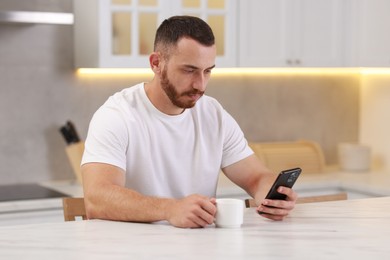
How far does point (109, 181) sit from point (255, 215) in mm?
462

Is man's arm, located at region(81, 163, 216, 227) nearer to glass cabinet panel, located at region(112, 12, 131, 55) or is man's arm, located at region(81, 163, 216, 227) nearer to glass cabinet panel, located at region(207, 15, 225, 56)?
glass cabinet panel, located at region(112, 12, 131, 55)

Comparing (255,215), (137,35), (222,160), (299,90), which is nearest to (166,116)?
(222,160)

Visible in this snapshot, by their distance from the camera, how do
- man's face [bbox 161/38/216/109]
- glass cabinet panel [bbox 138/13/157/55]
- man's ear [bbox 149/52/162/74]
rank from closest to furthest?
man's face [bbox 161/38/216/109]
man's ear [bbox 149/52/162/74]
glass cabinet panel [bbox 138/13/157/55]

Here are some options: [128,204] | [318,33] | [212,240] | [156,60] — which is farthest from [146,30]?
[212,240]

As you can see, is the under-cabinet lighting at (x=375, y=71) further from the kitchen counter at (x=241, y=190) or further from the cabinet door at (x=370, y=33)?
the kitchen counter at (x=241, y=190)

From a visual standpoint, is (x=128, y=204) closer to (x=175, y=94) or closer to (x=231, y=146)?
(x=175, y=94)

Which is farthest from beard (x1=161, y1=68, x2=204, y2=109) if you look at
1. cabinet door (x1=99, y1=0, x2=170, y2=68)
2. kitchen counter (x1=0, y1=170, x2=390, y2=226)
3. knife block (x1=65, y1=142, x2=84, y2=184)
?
knife block (x1=65, y1=142, x2=84, y2=184)

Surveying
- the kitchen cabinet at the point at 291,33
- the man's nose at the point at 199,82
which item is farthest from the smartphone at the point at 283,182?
the kitchen cabinet at the point at 291,33

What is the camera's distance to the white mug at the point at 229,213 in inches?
80.1

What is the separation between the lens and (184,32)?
2.36 m

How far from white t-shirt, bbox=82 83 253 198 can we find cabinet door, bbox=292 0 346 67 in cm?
182

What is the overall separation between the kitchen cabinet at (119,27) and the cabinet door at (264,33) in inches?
11.6

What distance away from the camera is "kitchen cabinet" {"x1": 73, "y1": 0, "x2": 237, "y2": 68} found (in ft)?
12.6

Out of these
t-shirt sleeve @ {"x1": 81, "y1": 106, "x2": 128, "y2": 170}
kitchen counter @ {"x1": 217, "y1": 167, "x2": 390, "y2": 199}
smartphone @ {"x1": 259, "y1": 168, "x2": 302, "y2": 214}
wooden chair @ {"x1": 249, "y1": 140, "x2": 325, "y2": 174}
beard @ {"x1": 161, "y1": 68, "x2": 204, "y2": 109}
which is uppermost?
beard @ {"x1": 161, "y1": 68, "x2": 204, "y2": 109}
